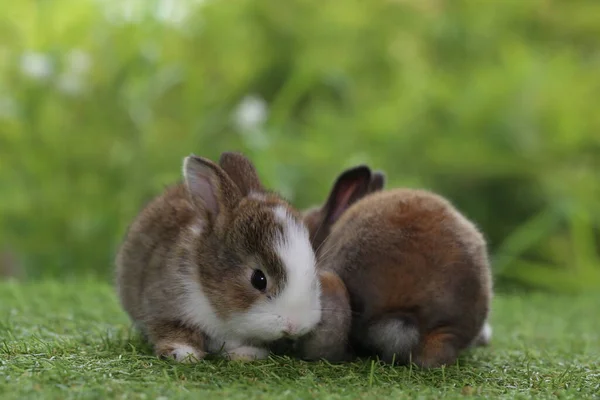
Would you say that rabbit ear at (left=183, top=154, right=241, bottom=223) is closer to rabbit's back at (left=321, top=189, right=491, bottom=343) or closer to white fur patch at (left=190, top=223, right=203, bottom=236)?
white fur patch at (left=190, top=223, right=203, bottom=236)

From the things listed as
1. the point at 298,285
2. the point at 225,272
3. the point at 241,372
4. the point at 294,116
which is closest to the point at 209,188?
the point at 225,272

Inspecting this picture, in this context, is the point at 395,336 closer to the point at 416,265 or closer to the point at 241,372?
the point at 416,265

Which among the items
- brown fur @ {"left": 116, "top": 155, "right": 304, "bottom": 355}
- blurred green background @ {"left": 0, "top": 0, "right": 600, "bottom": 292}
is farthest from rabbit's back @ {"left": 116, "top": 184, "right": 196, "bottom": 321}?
blurred green background @ {"left": 0, "top": 0, "right": 600, "bottom": 292}

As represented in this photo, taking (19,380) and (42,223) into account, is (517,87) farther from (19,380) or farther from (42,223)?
(19,380)

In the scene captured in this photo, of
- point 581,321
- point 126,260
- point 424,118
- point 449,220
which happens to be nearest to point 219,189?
point 126,260

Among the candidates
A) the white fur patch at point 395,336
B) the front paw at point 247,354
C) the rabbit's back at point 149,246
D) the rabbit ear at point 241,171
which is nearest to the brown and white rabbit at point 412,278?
the white fur patch at point 395,336

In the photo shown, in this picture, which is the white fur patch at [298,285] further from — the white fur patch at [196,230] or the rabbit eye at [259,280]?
the white fur patch at [196,230]
